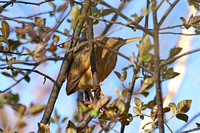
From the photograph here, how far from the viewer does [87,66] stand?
2.85 metres

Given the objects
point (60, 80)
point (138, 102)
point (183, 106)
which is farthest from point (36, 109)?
point (60, 80)

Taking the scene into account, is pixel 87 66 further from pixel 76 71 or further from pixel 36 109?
pixel 36 109

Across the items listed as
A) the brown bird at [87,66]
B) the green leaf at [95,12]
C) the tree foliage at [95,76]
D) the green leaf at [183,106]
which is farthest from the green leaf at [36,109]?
the brown bird at [87,66]

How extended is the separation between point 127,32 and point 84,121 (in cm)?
158

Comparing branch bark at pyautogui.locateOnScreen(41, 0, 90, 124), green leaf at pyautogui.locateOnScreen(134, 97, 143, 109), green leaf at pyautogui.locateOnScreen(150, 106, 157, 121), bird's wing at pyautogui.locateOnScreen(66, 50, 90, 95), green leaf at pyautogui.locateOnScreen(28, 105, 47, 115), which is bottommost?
green leaf at pyautogui.locateOnScreen(28, 105, 47, 115)

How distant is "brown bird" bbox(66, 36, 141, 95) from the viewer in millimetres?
2795

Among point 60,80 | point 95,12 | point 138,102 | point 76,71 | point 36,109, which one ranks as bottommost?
point 36,109

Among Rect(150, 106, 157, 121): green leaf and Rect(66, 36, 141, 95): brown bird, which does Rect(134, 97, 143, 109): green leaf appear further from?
Rect(66, 36, 141, 95): brown bird

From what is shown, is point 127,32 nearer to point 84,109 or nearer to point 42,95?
point 42,95

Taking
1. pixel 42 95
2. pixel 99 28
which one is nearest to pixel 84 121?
pixel 42 95

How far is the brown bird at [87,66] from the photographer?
279 centimetres

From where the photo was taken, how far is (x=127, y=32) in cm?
324

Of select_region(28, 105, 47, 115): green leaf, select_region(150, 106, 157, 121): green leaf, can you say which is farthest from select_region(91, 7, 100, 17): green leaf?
select_region(28, 105, 47, 115): green leaf

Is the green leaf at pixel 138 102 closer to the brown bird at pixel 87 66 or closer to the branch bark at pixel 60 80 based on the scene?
the branch bark at pixel 60 80
